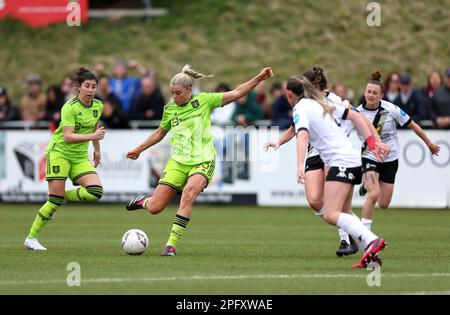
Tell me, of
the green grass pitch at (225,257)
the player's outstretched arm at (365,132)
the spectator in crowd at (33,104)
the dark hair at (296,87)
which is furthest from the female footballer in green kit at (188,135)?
the spectator in crowd at (33,104)

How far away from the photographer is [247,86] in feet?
45.2

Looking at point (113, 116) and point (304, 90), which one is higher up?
point (304, 90)

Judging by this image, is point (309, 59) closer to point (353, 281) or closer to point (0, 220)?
point (0, 220)

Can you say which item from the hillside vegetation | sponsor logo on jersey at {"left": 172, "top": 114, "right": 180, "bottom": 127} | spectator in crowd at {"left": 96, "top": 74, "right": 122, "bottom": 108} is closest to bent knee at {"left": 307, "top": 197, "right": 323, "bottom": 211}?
sponsor logo on jersey at {"left": 172, "top": 114, "right": 180, "bottom": 127}

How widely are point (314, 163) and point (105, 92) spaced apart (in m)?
12.0

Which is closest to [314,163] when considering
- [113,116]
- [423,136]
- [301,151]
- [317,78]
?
[317,78]

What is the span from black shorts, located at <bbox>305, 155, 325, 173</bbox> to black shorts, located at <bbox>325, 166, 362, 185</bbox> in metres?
1.56

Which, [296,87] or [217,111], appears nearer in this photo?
[296,87]

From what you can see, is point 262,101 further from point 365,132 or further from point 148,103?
point 365,132

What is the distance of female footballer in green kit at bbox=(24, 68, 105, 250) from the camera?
14.7 m

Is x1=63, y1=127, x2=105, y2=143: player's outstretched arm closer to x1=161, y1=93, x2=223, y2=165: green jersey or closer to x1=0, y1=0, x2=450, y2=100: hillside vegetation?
x1=161, y1=93, x2=223, y2=165: green jersey

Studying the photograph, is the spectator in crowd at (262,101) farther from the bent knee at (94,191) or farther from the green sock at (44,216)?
the green sock at (44,216)

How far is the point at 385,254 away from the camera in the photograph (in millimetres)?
13766

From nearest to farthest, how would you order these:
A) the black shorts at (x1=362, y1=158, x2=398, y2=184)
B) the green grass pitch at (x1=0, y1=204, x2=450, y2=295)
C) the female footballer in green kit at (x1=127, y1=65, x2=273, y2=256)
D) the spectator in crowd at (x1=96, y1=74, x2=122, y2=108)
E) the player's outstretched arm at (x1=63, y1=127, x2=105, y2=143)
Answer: the green grass pitch at (x1=0, y1=204, x2=450, y2=295)
the female footballer in green kit at (x1=127, y1=65, x2=273, y2=256)
the player's outstretched arm at (x1=63, y1=127, x2=105, y2=143)
the black shorts at (x1=362, y1=158, x2=398, y2=184)
the spectator in crowd at (x1=96, y1=74, x2=122, y2=108)
